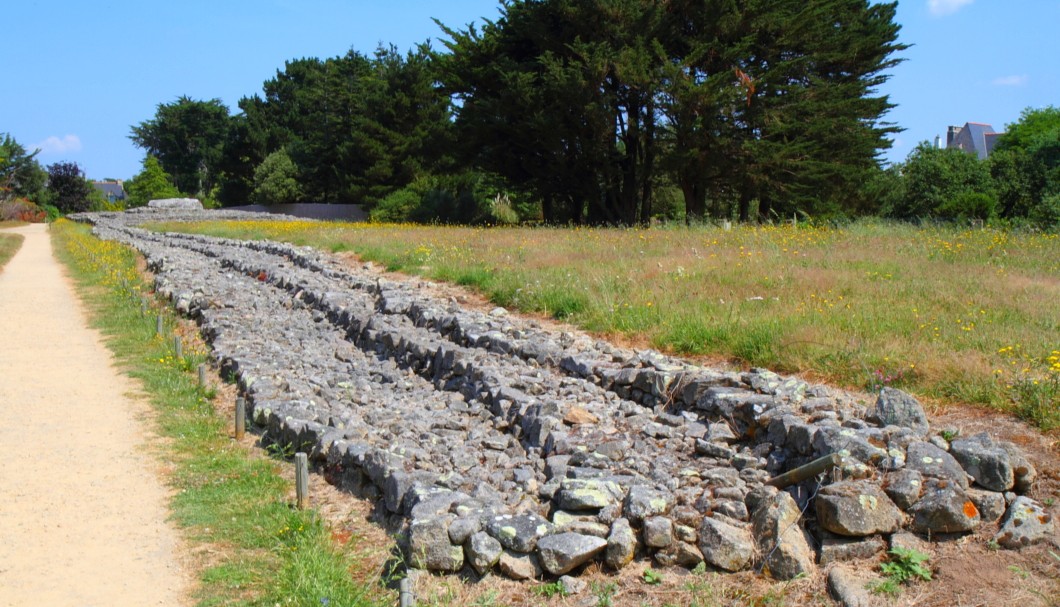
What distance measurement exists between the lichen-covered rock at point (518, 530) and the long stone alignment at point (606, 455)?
1 centimetres

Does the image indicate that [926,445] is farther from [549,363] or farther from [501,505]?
[549,363]

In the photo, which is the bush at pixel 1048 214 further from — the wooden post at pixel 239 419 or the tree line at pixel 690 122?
the wooden post at pixel 239 419

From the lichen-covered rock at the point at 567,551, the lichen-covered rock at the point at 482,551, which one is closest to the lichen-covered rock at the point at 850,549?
the lichen-covered rock at the point at 567,551

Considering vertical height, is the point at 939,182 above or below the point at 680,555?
above

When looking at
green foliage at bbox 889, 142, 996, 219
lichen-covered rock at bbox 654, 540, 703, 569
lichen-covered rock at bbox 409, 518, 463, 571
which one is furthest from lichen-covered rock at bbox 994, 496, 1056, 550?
green foliage at bbox 889, 142, 996, 219

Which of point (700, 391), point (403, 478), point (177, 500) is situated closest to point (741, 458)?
point (700, 391)

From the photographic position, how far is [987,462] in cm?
487

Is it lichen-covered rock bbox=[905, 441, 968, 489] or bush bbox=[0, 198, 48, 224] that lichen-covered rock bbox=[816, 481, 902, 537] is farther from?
bush bbox=[0, 198, 48, 224]

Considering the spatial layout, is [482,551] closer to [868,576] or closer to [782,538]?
[782,538]

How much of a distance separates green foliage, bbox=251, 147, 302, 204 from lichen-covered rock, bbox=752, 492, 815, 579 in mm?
56461

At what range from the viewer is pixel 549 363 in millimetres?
8719

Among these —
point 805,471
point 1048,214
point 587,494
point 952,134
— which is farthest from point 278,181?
point 952,134

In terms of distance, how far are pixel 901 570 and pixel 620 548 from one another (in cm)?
155

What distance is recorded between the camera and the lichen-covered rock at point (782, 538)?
4633 millimetres
